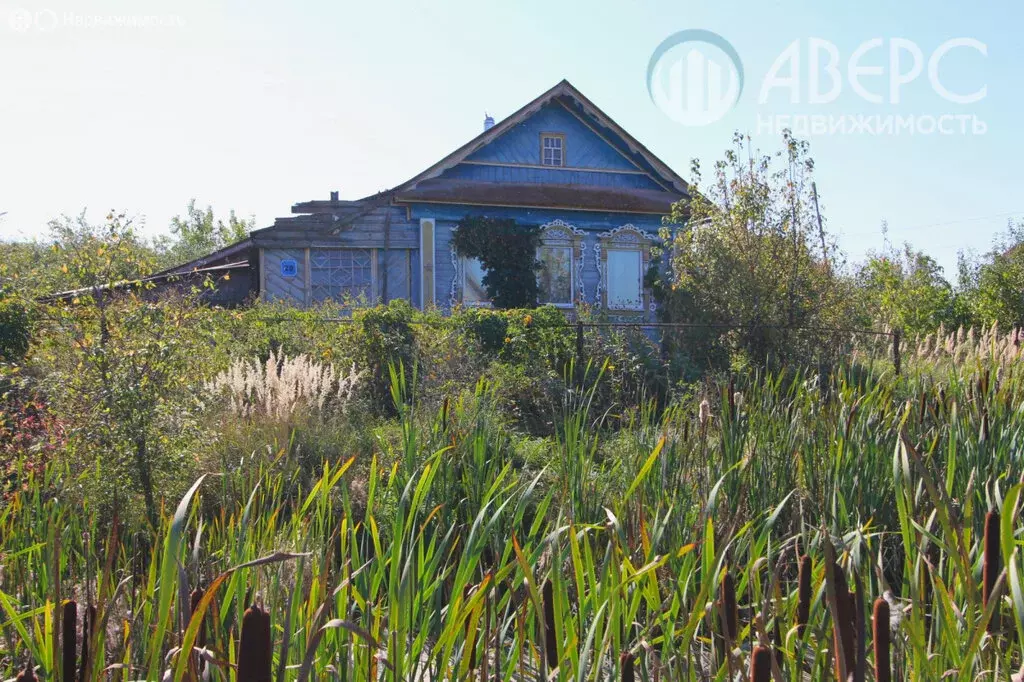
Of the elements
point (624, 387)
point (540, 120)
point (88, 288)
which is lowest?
point (624, 387)

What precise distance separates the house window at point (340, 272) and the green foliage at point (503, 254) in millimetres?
2236

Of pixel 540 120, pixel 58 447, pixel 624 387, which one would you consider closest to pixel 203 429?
pixel 58 447

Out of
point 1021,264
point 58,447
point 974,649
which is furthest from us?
point 1021,264

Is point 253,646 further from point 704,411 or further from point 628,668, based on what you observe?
point 704,411

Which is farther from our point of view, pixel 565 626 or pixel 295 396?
pixel 295 396

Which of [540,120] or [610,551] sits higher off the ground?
[540,120]

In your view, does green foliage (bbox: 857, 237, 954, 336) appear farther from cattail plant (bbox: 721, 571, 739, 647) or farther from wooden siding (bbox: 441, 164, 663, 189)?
cattail plant (bbox: 721, 571, 739, 647)

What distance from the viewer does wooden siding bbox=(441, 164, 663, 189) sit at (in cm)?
2166

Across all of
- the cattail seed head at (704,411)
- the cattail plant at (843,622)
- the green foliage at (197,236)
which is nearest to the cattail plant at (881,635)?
the cattail plant at (843,622)

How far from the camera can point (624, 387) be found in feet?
33.4

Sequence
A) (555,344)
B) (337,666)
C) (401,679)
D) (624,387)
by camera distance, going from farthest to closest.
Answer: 1. (555,344)
2. (624,387)
3. (337,666)
4. (401,679)

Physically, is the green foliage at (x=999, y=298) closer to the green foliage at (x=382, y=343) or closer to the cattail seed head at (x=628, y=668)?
the green foliage at (x=382, y=343)

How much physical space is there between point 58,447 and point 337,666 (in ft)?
13.7

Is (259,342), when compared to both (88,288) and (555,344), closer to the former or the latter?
(555,344)
